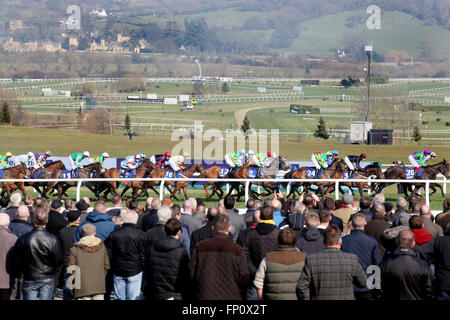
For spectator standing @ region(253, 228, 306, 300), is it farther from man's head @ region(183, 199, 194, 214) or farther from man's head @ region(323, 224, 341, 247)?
man's head @ region(183, 199, 194, 214)

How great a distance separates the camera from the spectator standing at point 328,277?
403 cm

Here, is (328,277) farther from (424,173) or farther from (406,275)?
(424,173)

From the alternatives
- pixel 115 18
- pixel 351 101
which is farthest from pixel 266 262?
A: pixel 115 18

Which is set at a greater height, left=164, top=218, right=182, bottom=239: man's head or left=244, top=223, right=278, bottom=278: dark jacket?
left=164, top=218, right=182, bottom=239: man's head

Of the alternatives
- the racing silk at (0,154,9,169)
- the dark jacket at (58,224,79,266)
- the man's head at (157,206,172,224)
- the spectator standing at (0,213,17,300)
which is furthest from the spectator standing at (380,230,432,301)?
the racing silk at (0,154,9,169)

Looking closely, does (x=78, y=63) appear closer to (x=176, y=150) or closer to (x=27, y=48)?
(x=27, y=48)

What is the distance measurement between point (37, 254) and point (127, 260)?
2.27 ft

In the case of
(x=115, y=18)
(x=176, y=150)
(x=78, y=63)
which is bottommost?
(x=176, y=150)

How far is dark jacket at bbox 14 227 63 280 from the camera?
4992 mm

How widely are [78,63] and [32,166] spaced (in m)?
93.7

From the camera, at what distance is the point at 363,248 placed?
4902mm

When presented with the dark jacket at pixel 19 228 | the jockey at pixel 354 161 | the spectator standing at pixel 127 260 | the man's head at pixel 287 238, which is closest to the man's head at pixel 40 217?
the spectator standing at pixel 127 260

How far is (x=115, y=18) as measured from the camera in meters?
142
